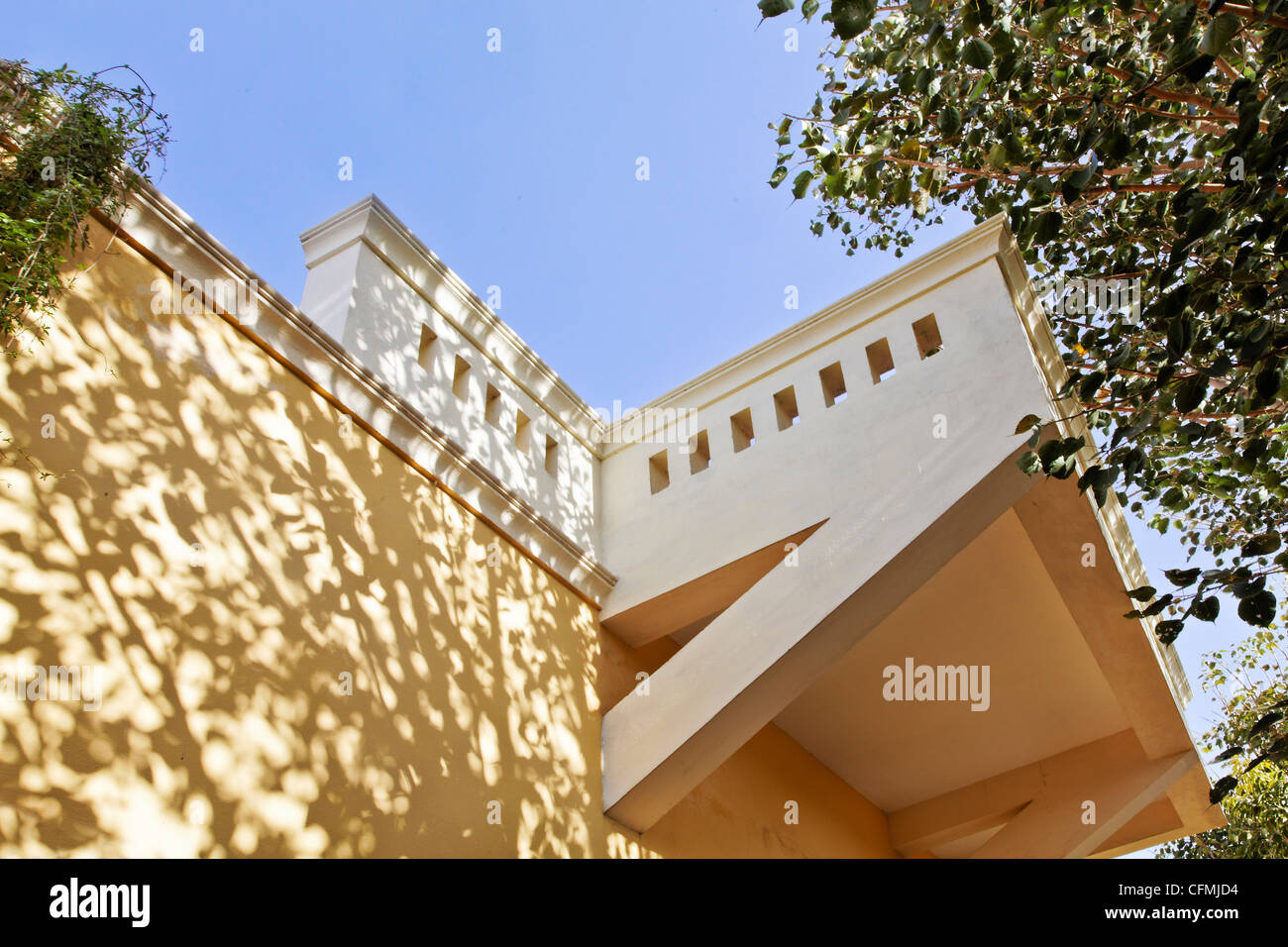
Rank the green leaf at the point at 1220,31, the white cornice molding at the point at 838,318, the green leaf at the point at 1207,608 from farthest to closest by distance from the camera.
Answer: the white cornice molding at the point at 838,318 → the green leaf at the point at 1207,608 → the green leaf at the point at 1220,31

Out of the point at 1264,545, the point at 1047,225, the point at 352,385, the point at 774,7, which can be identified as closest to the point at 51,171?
the point at 352,385

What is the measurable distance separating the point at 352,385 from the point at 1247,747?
26.3ft

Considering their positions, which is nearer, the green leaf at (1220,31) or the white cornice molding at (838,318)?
the green leaf at (1220,31)

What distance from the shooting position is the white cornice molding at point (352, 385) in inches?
148

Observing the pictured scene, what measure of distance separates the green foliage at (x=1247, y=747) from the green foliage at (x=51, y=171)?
8.47 metres

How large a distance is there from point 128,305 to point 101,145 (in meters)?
0.54

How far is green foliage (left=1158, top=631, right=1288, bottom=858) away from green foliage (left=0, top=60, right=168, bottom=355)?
8469mm

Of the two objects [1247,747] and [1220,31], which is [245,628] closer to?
[1220,31]

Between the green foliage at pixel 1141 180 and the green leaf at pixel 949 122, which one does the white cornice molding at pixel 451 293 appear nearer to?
the green foliage at pixel 1141 180

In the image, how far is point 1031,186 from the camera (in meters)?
3.75

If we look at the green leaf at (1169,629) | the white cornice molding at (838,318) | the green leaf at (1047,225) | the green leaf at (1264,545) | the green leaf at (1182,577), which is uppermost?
the white cornice molding at (838,318)

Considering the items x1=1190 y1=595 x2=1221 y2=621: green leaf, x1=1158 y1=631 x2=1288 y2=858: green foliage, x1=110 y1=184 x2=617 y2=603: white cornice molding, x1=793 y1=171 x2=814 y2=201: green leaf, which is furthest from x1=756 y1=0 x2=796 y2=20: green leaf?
x1=1158 y1=631 x2=1288 y2=858: green foliage

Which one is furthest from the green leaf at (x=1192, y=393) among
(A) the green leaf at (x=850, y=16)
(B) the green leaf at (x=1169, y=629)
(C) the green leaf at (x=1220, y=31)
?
(A) the green leaf at (x=850, y=16)
